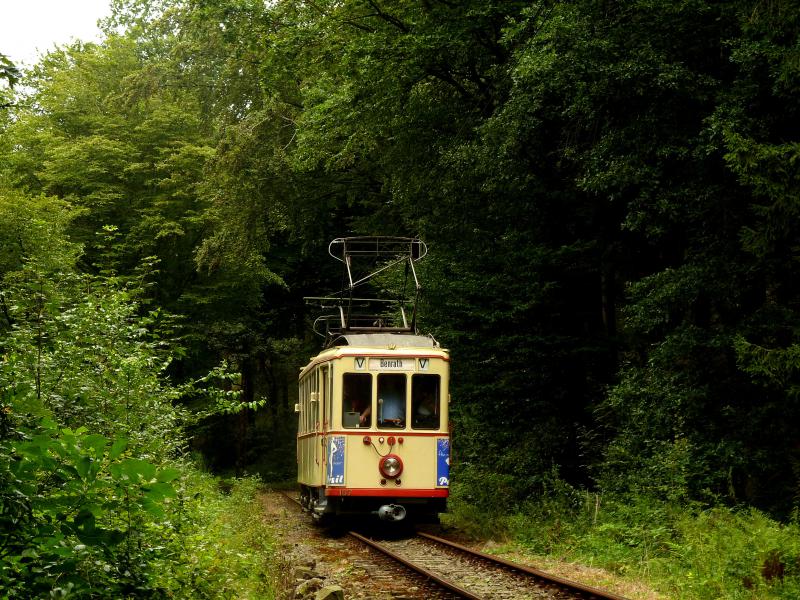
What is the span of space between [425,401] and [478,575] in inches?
181

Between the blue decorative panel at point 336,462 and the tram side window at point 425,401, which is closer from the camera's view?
the blue decorative panel at point 336,462

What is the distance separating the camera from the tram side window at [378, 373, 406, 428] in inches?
575

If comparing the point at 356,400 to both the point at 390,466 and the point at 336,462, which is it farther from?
the point at 390,466

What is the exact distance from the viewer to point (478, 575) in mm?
10344

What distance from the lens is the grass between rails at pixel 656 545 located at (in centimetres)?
877

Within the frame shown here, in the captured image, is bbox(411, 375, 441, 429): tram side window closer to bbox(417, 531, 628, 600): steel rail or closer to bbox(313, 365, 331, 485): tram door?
bbox(313, 365, 331, 485): tram door

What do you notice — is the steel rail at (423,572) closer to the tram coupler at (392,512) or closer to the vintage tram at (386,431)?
the tram coupler at (392,512)

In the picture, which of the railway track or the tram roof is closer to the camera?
the railway track

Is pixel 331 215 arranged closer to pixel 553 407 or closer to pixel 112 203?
pixel 112 203

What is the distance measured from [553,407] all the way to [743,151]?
22.1 feet

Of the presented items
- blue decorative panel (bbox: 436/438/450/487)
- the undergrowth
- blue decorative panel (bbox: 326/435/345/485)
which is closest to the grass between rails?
blue decorative panel (bbox: 436/438/450/487)

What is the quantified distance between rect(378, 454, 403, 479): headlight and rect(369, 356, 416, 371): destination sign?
4.35 ft

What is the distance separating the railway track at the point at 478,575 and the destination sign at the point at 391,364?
2.55 metres

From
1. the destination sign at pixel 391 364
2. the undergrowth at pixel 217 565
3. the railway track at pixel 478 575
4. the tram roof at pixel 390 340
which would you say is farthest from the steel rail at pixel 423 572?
the tram roof at pixel 390 340
